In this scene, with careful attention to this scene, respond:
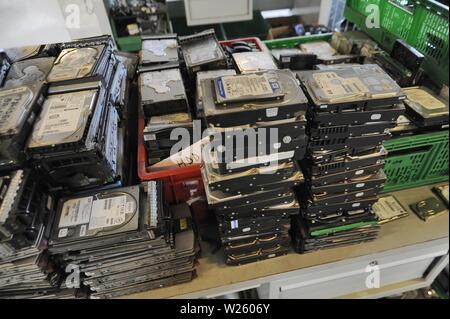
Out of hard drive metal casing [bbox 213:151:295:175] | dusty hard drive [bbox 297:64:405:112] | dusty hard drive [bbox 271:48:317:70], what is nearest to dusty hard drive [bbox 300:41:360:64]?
dusty hard drive [bbox 271:48:317:70]

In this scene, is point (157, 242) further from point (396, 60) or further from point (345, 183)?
point (396, 60)

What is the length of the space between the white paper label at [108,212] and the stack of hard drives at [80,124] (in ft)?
0.27

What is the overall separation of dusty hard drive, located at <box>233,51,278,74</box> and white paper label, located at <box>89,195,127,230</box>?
745mm

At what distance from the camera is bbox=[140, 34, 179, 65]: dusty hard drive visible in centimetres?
136

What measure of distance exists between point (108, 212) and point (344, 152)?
2.51 feet

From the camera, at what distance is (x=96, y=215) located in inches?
37.3

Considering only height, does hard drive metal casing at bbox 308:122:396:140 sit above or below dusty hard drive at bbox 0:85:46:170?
below

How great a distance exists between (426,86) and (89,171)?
139 cm

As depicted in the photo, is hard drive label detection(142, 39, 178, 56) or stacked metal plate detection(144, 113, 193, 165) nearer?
stacked metal plate detection(144, 113, 193, 165)

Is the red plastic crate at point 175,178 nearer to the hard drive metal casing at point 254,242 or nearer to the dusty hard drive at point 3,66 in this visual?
the hard drive metal casing at point 254,242

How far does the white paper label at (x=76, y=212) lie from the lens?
93 centimetres

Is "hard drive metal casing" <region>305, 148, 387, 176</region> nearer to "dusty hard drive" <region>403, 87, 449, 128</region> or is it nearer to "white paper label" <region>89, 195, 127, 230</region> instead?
"dusty hard drive" <region>403, 87, 449, 128</region>

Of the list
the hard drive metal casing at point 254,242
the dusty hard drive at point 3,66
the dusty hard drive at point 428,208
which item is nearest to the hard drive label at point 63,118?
the dusty hard drive at point 3,66
